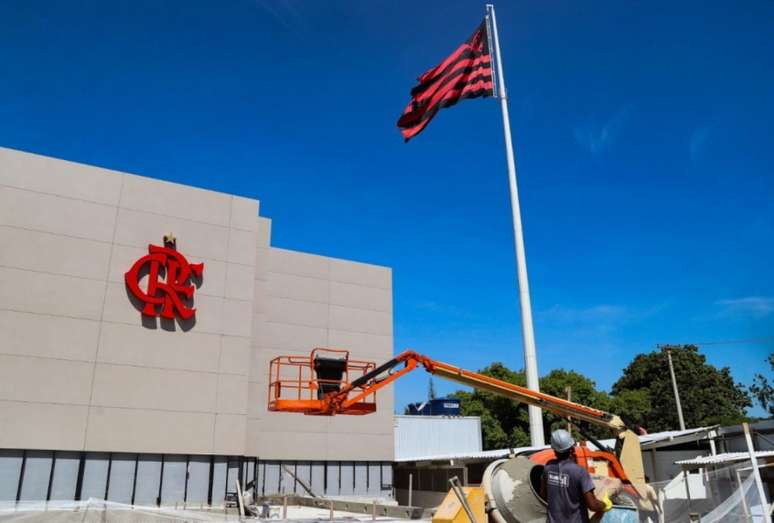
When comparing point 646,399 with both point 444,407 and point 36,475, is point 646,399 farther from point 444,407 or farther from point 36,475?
point 36,475

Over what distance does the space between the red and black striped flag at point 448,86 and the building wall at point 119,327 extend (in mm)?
11579

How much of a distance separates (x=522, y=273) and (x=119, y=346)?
59.5 ft

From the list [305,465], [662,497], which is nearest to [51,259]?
[305,465]

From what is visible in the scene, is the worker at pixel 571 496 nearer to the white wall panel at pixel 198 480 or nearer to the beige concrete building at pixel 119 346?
the beige concrete building at pixel 119 346

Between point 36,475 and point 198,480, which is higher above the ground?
point 36,475

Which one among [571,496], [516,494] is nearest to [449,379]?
[516,494]

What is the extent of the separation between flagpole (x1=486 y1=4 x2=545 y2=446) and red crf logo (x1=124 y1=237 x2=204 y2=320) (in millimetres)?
15832

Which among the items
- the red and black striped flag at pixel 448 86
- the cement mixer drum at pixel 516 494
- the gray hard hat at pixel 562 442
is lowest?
the cement mixer drum at pixel 516 494

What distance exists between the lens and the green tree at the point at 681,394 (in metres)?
63.8

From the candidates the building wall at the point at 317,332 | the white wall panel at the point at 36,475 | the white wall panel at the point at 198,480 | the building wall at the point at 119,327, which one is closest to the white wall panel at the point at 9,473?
the white wall panel at the point at 36,475

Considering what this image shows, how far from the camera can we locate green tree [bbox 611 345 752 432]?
209ft

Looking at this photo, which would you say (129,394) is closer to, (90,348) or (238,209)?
(90,348)

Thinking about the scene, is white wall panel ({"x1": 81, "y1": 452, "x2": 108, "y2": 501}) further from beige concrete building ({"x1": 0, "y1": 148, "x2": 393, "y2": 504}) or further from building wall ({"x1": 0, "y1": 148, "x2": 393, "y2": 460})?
building wall ({"x1": 0, "y1": 148, "x2": 393, "y2": 460})

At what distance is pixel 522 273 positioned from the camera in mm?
24219
